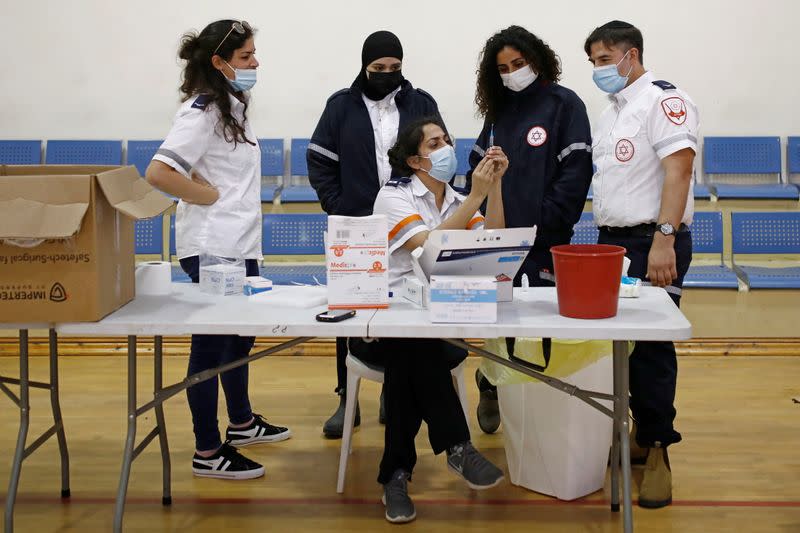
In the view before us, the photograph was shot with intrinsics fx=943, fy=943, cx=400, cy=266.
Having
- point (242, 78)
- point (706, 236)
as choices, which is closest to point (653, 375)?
point (242, 78)

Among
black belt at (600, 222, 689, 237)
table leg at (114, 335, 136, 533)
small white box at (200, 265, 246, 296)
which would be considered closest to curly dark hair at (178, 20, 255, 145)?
small white box at (200, 265, 246, 296)

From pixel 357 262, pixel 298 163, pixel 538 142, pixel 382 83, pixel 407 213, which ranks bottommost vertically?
pixel 357 262

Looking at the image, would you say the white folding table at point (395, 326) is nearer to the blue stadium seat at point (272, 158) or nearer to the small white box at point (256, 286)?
the small white box at point (256, 286)

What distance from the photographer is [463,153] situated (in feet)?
18.5

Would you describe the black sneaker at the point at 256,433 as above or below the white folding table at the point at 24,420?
below

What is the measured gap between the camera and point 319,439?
3.53m

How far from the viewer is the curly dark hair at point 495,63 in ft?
10.4

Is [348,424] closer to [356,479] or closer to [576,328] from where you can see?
[356,479]

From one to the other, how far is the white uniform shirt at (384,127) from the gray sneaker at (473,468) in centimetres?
109

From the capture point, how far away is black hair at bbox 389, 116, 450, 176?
2908 mm

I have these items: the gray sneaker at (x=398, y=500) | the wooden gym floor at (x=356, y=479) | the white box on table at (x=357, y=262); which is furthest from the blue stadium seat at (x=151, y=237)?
the white box on table at (x=357, y=262)

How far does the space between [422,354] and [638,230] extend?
0.82 meters

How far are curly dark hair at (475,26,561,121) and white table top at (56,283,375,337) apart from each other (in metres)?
1.12

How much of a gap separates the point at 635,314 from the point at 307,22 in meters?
4.01
